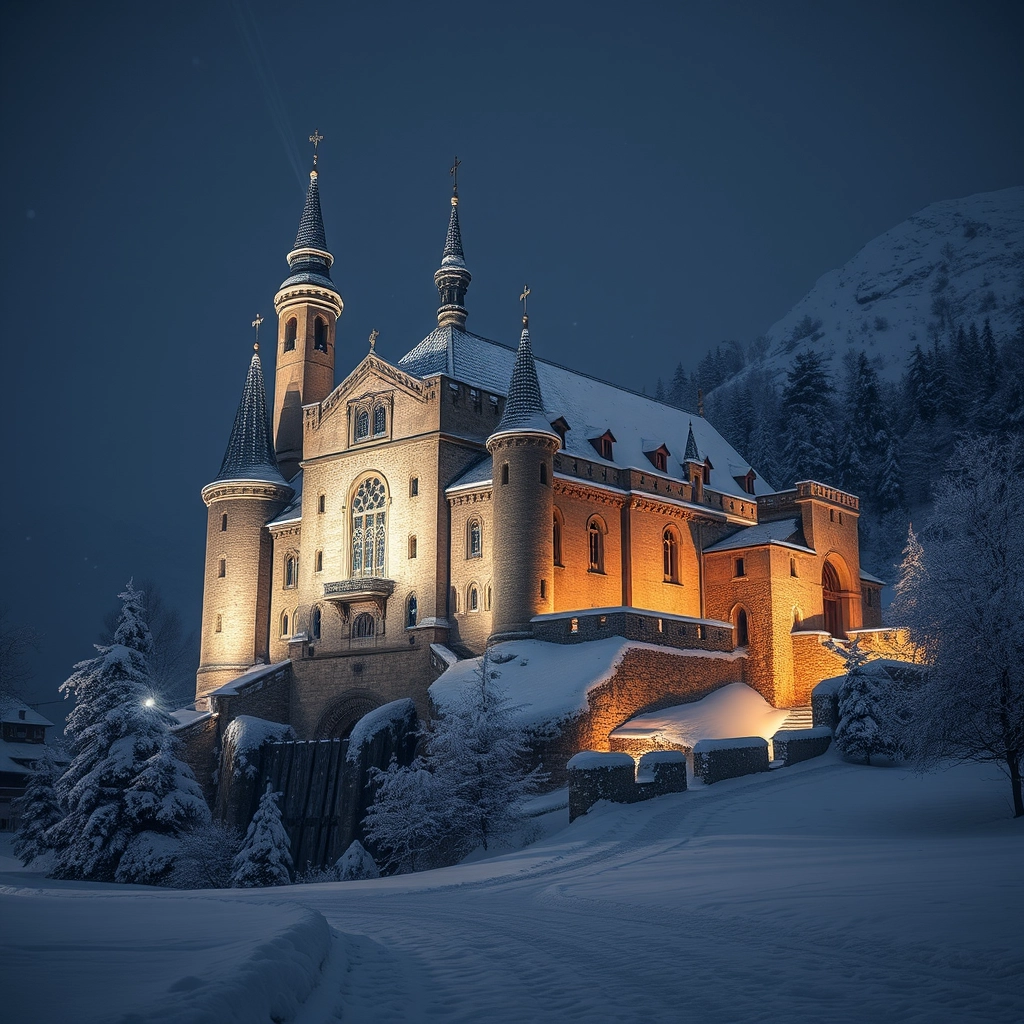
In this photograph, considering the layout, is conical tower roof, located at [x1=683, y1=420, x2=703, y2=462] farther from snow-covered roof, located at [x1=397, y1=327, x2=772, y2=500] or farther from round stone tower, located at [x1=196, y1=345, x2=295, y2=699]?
round stone tower, located at [x1=196, y1=345, x2=295, y2=699]

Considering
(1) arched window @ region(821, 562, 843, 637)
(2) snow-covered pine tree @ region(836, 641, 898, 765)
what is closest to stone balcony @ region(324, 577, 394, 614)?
(2) snow-covered pine tree @ region(836, 641, 898, 765)

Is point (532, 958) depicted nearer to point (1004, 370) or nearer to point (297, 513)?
point (297, 513)

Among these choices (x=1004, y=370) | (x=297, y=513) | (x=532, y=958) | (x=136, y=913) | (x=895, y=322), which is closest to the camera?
(x=532, y=958)

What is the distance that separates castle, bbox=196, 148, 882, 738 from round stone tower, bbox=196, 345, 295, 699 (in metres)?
Result: 0.09

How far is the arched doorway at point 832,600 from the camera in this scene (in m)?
54.2

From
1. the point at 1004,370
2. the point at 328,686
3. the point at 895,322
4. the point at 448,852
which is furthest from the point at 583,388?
the point at 895,322

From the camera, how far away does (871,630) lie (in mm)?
47781

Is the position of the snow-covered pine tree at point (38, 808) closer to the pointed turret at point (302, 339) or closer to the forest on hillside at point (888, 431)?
the pointed turret at point (302, 339)

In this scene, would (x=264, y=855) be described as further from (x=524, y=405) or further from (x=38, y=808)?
(x=524, y=405)

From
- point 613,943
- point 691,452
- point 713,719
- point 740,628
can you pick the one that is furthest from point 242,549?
point 613,943

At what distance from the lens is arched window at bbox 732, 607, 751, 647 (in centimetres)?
4966

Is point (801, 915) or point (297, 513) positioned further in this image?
point (297, 513)

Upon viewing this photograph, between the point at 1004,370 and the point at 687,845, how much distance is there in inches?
3044

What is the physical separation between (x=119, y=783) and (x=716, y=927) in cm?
2819
